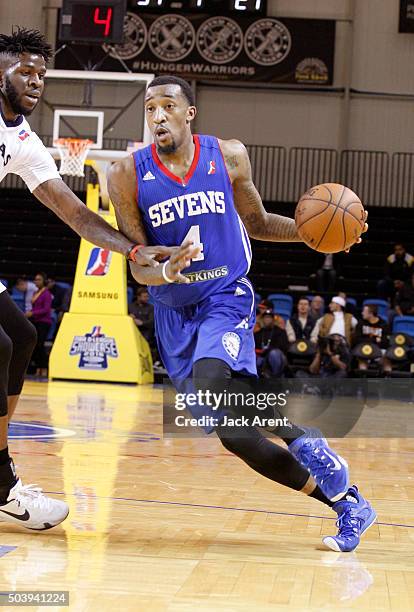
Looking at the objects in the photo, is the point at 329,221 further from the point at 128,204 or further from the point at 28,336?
A: the point at 28,336

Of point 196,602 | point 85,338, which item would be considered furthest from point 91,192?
point 196,602

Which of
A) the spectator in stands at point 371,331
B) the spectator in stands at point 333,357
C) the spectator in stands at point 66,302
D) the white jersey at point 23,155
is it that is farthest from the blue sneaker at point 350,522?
the spectator in stands at point 66,302

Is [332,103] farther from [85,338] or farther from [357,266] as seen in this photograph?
[85,338]

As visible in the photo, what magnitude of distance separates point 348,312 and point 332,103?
7145mm

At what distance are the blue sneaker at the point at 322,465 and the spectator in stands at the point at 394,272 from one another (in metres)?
13.9

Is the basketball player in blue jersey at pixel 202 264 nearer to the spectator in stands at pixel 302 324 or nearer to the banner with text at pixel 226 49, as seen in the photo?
the spectator in stands at pixel 302 324

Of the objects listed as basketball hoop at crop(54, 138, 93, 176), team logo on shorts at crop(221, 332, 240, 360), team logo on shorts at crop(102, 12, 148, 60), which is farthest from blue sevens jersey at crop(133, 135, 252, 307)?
team logo on shorts at crop(102, 12, 148, 60)

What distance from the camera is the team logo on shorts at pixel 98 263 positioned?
13.9 m

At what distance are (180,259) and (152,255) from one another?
26 centimetres

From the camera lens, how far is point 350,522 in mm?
3941

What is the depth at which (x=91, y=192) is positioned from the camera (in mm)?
13828

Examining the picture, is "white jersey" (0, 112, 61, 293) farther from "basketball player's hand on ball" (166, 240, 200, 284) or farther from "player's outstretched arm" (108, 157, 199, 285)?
"basketball player's hand on ball" (166, 240, 200, 284)

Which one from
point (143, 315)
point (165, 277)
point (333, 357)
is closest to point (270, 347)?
point (333, 357)

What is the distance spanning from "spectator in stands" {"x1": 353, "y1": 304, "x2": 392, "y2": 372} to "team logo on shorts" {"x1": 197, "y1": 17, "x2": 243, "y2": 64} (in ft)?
27.9
